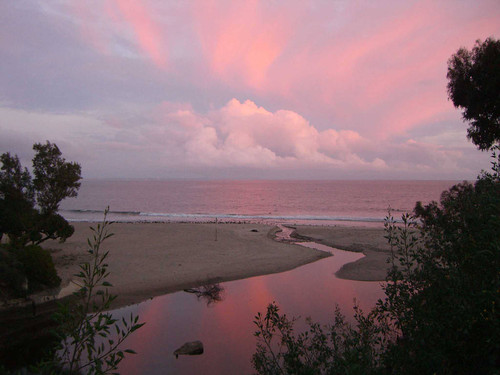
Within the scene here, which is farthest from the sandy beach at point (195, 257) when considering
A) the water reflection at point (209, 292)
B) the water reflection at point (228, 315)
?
the water reflection at point (228, 315)

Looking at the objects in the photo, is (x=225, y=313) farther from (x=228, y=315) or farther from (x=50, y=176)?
(x=50, y=176)

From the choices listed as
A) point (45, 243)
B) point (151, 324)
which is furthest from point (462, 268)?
point (45, 243)

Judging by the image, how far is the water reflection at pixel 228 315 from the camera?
11945mm

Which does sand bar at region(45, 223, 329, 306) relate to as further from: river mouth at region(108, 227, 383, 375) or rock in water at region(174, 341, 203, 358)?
rock in water at region(174, 341, 203, 358)

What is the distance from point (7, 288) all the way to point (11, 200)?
23.5ft

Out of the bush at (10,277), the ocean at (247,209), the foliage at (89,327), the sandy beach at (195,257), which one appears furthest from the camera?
the ocean at (247,209)

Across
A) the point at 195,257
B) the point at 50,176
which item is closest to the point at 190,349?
the point at 195,257

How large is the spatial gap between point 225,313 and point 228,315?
26cm

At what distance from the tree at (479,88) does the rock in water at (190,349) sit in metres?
14.4

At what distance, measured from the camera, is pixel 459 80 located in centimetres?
1454

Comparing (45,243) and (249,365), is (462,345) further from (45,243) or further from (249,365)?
(45,243)

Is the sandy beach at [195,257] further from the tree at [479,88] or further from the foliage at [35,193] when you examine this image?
the tree at [479,88]

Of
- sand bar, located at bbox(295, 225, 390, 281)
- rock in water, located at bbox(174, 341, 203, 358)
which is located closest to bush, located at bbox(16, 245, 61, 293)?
rock in water, located at bbox(174, 341, 203, 358)

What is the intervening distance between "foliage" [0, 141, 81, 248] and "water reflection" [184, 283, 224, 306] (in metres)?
11.4
